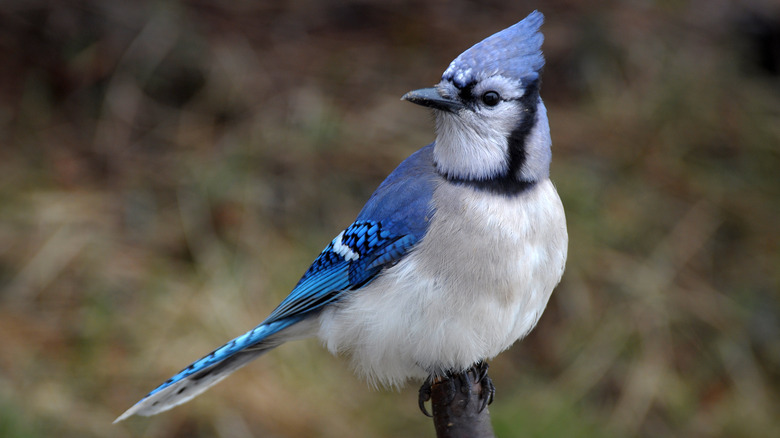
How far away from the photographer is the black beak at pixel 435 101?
1.86 meters

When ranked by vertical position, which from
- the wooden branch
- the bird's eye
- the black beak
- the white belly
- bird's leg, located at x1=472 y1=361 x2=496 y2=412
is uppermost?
the black beak

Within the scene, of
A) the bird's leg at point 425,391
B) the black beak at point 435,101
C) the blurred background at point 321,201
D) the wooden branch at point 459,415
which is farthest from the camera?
the blurred background at point 321,201

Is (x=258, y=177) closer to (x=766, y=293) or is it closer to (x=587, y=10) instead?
(x=587, y=10)

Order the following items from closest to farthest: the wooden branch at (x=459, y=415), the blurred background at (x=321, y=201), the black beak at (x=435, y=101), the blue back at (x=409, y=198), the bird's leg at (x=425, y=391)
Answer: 1. the wooden branch at (x=459, y=415)
2. the black beak at (x=435, y=101)
3. the blue back at (x=409, y=198)
4. the bird's leg at (x=425, y=391)
5. the blurred background at (x=321, y=201)

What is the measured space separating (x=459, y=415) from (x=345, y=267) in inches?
21.8

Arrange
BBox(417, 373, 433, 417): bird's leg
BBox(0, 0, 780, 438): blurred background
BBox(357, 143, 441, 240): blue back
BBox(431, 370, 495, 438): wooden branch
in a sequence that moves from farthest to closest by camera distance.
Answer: BBox(0, 0, 780, 438): blurred background → BBox(417, 373, 433, 417): bird's leg → BBox(357, 143, 441, 240): blue back → BBox(431, 370, 495, 438): wooden branch

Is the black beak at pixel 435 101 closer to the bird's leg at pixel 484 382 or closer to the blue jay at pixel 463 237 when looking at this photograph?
the blue jay at pixel 463 237

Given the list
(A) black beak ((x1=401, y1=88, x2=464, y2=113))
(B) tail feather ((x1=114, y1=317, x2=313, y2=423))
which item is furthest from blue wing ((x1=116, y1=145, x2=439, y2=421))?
(A) black beak ((x1=401, y1=88, x2=464, y2=113))

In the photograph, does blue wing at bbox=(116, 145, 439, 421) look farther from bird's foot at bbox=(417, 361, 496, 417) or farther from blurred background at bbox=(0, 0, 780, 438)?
blurred background at bbox=(0, 0, 780, 438)

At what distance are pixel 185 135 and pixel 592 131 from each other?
1.93 meters

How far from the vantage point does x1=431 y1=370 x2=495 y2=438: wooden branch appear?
1.74 m

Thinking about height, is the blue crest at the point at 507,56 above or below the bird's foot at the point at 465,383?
above

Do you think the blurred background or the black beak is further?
the blurred background

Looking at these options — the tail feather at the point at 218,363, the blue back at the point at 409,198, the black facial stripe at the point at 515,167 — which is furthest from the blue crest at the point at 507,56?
the tail feather at the point at 218,363
